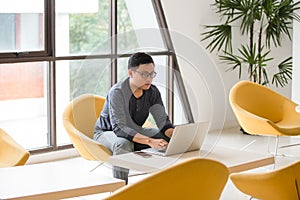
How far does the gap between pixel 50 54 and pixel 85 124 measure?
170 centimetres

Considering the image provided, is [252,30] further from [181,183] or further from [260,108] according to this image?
[181,183]

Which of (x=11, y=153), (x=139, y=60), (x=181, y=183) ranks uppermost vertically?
(x=139, y=60)

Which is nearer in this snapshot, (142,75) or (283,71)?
(142,75)

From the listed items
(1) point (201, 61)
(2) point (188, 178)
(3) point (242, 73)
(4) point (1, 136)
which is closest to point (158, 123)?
(4) point (1, 136)

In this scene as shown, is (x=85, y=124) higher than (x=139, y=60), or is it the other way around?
(x=139, y=60)

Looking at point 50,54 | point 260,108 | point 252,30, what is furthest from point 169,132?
point 252,30

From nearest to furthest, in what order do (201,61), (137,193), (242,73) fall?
1. (137,193)
2. (201,61)
3. (242,73)

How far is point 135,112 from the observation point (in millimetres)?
5051

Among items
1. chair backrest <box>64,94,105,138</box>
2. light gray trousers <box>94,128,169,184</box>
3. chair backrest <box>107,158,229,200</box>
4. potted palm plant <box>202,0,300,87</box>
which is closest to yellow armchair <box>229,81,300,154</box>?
potted palm plant <box>202,0,300,87</box>

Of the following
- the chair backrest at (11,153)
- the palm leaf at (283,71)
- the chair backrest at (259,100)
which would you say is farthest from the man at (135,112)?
the palm leaf at (283,71)

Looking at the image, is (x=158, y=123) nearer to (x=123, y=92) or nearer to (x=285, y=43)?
(x=123, y=92)

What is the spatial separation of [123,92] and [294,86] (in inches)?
142

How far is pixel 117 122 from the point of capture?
500cm

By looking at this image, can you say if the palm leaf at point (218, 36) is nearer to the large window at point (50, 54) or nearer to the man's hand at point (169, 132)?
the large window at point (50, 54)
